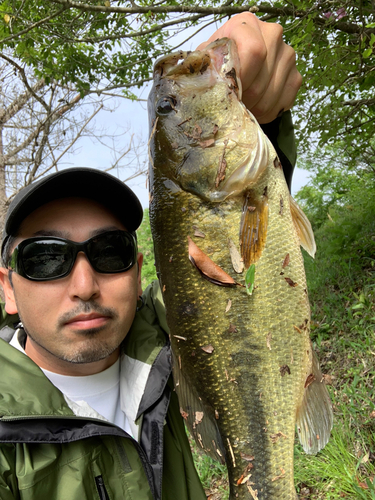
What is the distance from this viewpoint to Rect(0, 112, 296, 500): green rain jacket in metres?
1.51

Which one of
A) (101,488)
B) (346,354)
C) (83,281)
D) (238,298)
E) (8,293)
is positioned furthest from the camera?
(346,354)

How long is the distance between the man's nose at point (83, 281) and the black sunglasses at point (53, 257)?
21mm

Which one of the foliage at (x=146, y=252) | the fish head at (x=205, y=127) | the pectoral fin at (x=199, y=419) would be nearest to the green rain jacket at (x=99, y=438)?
the pectoral fin at (x=199, y=419)

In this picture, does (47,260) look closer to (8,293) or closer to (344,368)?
(8,293)

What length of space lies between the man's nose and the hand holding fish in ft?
3.45

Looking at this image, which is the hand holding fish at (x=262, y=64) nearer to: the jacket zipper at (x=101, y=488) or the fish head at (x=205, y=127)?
the fish head at (x=205, y=127)

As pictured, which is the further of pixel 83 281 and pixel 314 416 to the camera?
pixel 83 281

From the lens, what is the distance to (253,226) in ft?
5.13

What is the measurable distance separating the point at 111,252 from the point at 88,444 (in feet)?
2.85

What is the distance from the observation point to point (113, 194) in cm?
200

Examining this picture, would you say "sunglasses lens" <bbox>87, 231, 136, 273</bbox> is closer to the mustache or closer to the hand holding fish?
the mustache

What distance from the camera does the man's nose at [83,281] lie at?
1.75 m

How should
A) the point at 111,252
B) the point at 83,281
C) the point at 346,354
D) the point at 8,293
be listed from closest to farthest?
the point at 83,281, the point at 111,252, the point at 8,293, the point at 346,354

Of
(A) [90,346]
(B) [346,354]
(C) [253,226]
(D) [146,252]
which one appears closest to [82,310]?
(A) [90,346]
